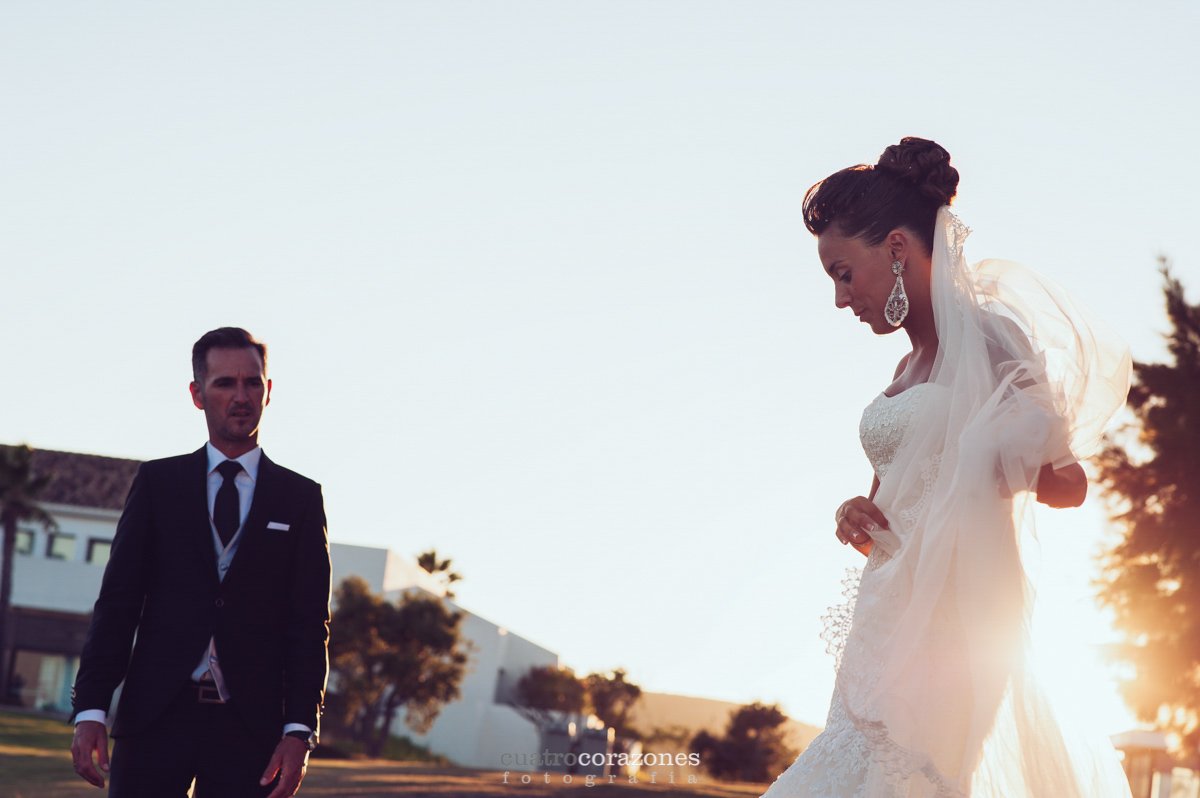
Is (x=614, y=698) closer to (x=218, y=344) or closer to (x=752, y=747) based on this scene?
(x=752, y=747)

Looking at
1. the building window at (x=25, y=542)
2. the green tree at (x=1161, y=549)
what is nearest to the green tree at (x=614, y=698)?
the building window at (x=25, y=542)

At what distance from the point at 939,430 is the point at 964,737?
0.91 m

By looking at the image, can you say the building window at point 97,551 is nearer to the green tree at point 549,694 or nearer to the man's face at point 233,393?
the green tree at point 549,694

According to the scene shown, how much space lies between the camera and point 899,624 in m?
4.42

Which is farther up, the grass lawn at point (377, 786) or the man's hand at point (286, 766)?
the man's hand at point (286, 766)

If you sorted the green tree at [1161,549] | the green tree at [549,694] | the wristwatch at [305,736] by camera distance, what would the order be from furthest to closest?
the green tree at [549,694]
the green tree at [1161,549]
the wristwatch at [305,736]

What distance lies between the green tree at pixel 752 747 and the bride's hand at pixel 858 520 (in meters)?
37.4

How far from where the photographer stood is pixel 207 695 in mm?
5188

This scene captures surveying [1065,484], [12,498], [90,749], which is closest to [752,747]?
[12,498]

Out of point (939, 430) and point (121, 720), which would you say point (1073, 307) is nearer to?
point (939, 430)

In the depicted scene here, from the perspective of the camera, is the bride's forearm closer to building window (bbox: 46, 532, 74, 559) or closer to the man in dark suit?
the man in dark suit

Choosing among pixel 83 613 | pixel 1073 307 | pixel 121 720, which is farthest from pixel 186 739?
pixel 83 613

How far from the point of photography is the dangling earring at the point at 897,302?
4.71 metres

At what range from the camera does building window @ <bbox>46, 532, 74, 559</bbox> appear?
2297 inches
